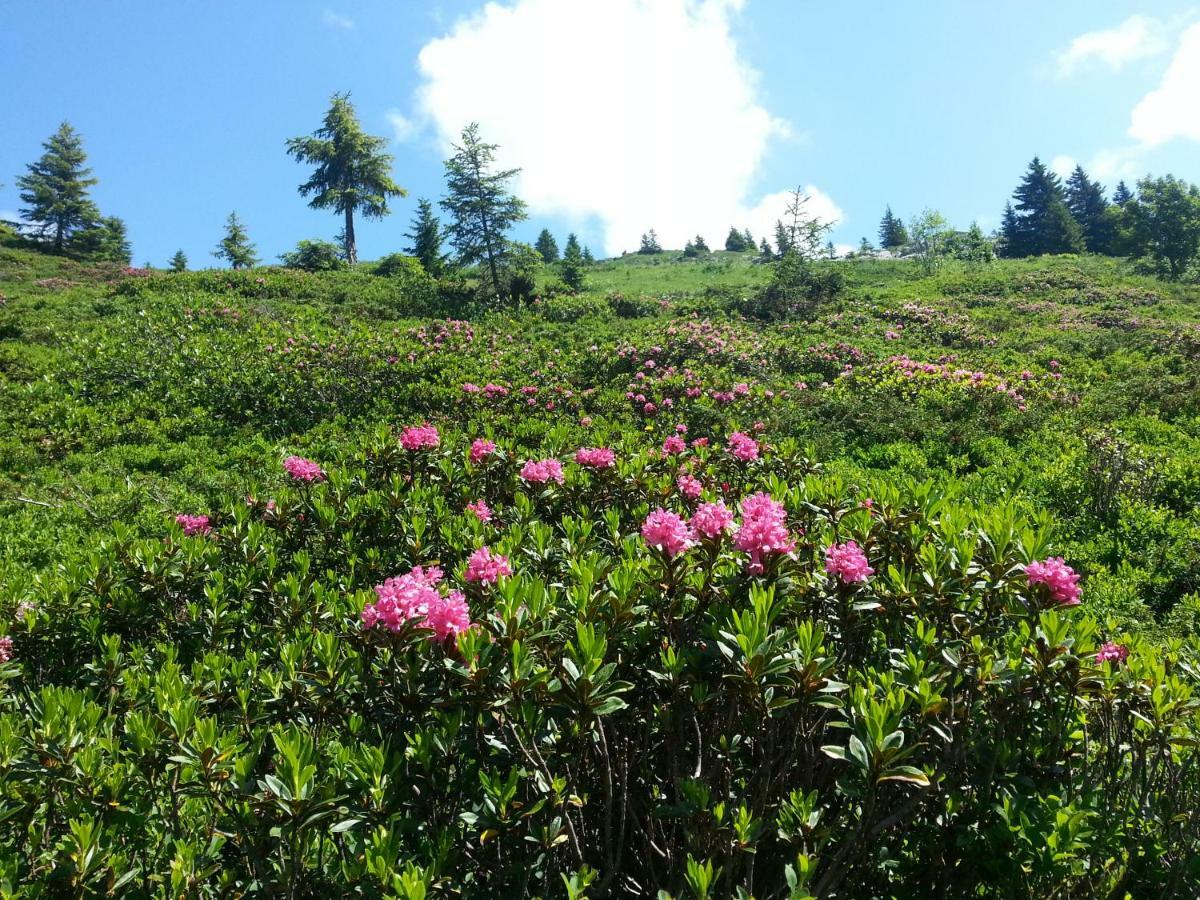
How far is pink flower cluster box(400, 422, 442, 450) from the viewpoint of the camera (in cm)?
520

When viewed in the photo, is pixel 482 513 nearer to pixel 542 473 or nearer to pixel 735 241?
pixel 542 473

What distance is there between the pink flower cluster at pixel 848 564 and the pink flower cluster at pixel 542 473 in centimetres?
246

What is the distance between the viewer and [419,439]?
5227 mm

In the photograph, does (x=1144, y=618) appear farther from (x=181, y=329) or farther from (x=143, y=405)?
(x=181, y=329)

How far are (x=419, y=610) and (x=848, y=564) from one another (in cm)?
177

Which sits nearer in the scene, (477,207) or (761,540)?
(761,540)

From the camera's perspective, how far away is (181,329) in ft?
52.2

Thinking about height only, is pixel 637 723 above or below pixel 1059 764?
above

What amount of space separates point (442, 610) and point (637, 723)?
971mm

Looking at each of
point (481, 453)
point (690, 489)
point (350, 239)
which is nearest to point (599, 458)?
point (690, 489)

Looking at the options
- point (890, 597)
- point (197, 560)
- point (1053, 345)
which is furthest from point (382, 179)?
point (890, 597)

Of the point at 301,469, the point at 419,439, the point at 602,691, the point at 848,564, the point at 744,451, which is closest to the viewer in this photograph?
the point at 602,691

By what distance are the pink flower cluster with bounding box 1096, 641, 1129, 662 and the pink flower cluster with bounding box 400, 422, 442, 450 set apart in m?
4.76

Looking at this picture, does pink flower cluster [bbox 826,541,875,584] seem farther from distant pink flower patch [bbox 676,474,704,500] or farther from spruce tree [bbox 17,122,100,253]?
spruce tree [bbox 17,122,100,253]
